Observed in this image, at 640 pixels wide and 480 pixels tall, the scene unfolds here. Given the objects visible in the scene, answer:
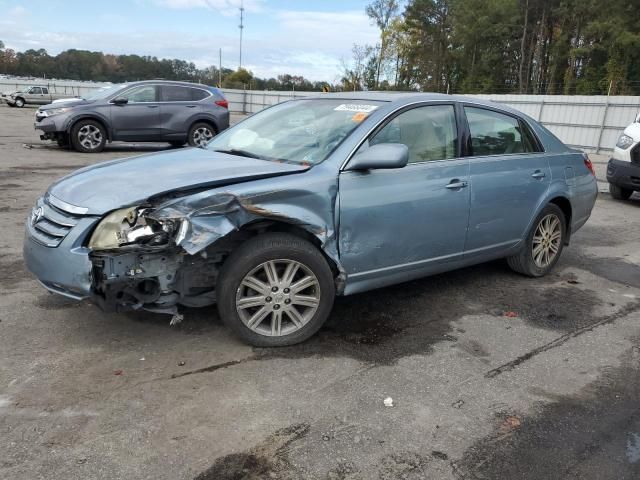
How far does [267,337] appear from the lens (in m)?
3.50

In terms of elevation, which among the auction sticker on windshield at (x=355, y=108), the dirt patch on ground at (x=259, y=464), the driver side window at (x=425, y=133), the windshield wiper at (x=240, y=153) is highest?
the auction sticker on windshield at (x=355, y=108)

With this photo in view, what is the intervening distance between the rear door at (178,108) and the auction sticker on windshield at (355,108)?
31.7 feet

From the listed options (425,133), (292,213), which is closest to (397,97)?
(425,133)

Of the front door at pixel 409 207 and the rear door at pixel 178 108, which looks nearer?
the front door at pixel 409 207

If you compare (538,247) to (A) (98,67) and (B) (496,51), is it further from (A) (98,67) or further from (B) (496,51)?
(A) (98,67)

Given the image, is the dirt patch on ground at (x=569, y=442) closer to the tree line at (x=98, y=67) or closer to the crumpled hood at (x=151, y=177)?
the crumpled hood at (x=151, y=177)

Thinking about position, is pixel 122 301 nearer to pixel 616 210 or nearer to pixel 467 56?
pixel 616 210

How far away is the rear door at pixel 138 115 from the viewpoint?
12422 millimetres

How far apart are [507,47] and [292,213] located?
5930cm

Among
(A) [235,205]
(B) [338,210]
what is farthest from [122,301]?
(B) [338,210]

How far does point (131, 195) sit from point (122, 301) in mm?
622

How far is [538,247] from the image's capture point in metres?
5.15

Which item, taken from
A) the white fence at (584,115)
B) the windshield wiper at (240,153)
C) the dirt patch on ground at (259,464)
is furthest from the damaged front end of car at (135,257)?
the white fence at (584,115)

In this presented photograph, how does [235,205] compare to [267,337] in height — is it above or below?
above
